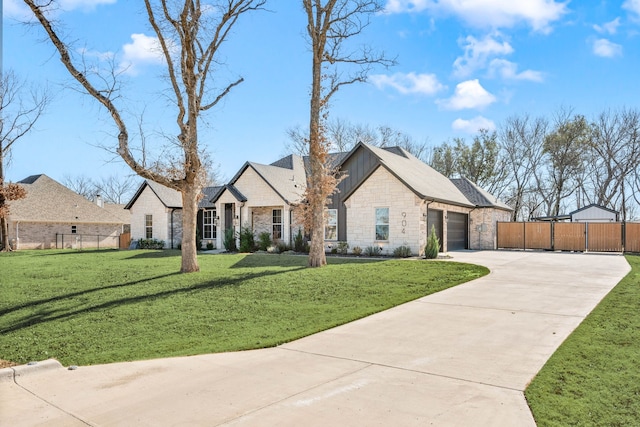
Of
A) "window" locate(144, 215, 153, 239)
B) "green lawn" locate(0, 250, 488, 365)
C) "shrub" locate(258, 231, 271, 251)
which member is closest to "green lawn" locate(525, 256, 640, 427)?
"green lawn" locate(0, 250, 488, 365)

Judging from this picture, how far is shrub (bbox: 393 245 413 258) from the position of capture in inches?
806

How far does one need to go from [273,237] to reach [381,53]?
42.6 ft

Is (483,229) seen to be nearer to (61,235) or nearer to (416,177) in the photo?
(416,177)

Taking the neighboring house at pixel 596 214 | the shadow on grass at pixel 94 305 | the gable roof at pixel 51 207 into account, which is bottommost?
the shadow on grass at pixel 94 305

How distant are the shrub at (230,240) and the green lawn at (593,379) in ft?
71.1

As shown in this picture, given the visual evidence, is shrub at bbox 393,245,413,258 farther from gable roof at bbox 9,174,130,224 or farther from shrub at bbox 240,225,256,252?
gable roof at bbox 9,174,130,224

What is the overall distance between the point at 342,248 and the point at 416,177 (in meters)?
5.20

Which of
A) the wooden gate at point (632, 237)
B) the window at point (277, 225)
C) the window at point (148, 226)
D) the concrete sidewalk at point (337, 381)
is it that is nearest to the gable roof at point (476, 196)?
the wooden gate at point (632, 237)

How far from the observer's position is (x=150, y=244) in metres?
31.6

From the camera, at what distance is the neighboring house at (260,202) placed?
26688 millimetres

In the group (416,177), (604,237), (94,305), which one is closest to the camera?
(94,305)

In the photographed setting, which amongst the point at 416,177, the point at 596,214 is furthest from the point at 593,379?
the point at 596,214

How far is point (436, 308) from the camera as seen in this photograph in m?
9.08

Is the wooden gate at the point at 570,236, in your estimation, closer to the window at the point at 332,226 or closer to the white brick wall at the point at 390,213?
the white brick wall at the point at 390,213
